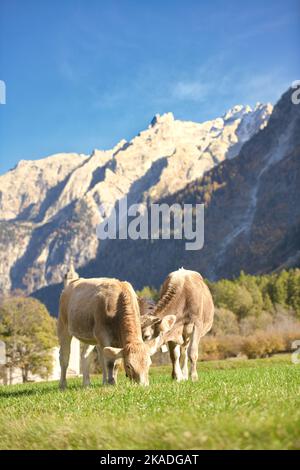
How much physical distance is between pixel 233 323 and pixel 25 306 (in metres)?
48.2

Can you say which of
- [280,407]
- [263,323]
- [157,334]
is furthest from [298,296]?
[280,407]

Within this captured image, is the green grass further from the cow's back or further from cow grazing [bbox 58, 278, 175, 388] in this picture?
the cow's back

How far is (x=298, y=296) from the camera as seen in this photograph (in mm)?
133875

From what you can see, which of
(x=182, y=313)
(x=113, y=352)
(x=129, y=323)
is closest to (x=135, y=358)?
(x=113, y=352)

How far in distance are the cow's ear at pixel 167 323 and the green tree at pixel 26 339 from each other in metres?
63.5

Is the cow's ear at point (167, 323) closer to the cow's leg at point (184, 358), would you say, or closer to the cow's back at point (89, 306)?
the cow's back at point (89, 306)

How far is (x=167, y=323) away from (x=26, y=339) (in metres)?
65.4

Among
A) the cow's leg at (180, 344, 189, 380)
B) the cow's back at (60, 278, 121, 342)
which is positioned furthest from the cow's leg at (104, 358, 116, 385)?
the cow's leg at (180, 344, 189, 380)

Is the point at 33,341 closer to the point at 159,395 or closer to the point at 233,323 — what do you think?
the point at 233,323

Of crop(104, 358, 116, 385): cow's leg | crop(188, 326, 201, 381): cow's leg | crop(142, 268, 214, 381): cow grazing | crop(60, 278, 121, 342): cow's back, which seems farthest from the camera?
crop(142, 268, 214, 381): cow grazing

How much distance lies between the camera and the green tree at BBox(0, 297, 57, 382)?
7819 centimetres

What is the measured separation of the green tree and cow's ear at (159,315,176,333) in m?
63.5

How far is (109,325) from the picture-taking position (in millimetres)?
15547

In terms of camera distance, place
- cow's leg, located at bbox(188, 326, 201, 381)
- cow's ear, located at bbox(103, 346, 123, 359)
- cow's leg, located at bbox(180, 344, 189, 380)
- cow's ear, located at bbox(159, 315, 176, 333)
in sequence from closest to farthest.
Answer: cow's ear, located at bbox(103, 346, 123, 359), cow's ear, located at bbox(159, 315, 176, 333), cow's leg, located at bbox(188, 326, 201, 381), cow's leg, located at bbox(180, 344, 189, 380)
